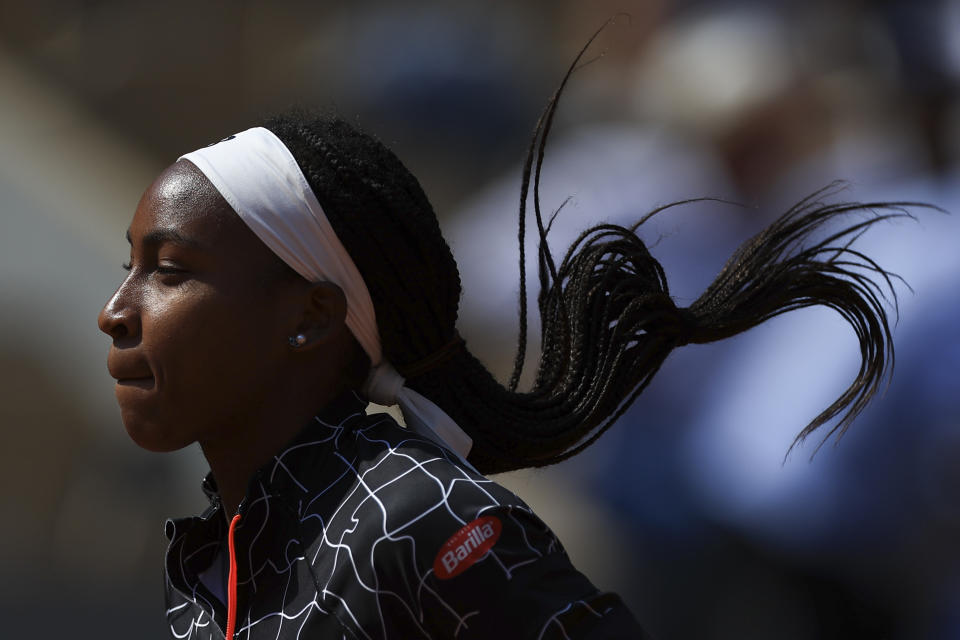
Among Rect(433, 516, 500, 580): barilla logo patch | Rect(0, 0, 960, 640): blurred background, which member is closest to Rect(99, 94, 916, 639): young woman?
Rect(433, 516, 500, 580): barilla logo patch

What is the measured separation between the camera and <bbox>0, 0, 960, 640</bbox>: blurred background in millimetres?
2549

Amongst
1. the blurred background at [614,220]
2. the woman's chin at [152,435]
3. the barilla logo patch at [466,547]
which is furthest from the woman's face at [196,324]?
the blurred background at [614,220]

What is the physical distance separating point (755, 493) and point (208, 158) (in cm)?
159

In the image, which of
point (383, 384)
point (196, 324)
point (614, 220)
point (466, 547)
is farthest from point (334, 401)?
point (614, 220)

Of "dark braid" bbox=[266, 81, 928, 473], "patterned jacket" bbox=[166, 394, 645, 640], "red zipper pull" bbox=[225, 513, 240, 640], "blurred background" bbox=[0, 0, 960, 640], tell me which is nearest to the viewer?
"patterned jacket" bbox=[166, 394, 645, 640]

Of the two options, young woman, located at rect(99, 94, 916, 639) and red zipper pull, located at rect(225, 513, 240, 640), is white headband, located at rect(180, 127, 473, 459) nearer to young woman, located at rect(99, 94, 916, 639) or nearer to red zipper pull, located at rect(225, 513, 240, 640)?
young woman, located at rect(99, 94, 916, 639)

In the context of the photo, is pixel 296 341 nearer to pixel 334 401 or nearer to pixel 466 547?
pixel 334 401

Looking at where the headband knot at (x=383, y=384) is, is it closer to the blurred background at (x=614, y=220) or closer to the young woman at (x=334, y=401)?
the young woman at (x=334, y=401)

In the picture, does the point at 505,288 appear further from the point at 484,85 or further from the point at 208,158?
the point at 208,158

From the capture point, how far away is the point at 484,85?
3049mm

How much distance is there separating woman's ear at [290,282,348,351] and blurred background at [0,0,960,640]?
Answer: 39.7 inches

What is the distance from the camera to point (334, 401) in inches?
58.6

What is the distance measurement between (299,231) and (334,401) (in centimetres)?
22

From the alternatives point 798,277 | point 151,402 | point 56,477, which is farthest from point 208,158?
point 56,477
